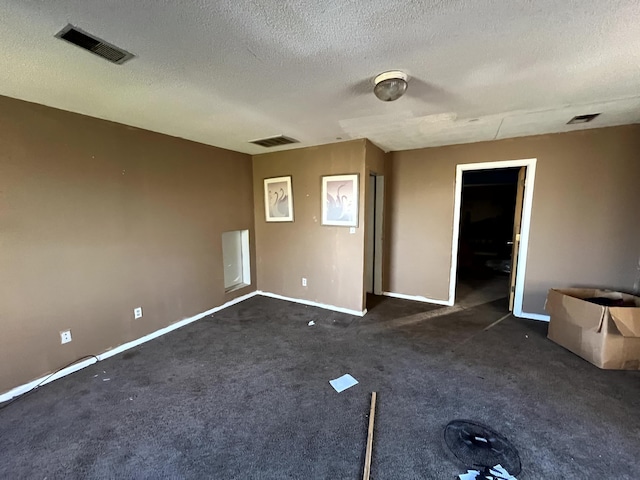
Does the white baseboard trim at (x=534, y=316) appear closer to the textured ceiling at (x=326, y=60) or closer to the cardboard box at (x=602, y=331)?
the cardboard box at (x=602, y=331)

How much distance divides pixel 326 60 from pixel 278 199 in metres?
2.71

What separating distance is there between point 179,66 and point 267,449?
7.86 ft

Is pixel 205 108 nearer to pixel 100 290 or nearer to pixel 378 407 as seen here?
pixel 100 290

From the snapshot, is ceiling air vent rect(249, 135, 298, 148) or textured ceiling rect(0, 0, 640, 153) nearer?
textured ceiling rect(0, 0, 640, 153)

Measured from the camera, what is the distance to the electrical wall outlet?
94.5 inches

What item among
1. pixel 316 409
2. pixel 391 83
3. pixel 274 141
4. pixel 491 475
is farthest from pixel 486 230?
pixel 316 409

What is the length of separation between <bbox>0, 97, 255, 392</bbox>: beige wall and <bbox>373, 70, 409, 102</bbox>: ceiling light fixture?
2.54 meters

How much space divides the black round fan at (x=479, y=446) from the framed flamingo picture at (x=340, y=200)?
2322mm

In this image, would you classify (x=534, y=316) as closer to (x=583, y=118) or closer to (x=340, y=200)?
(x=583, y=118)

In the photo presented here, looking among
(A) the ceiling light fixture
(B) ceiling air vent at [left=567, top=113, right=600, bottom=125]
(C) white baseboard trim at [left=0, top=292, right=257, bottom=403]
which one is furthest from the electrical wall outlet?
(B) ceiling air vent at [left=567, top=113, right=600, bottom=125]

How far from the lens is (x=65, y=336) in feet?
7.93

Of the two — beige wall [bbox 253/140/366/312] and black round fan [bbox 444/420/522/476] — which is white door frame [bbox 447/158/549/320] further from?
black round fan [bbox 444/420/522/476]

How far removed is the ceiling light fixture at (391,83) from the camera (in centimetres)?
174

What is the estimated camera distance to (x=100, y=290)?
2646 mm
